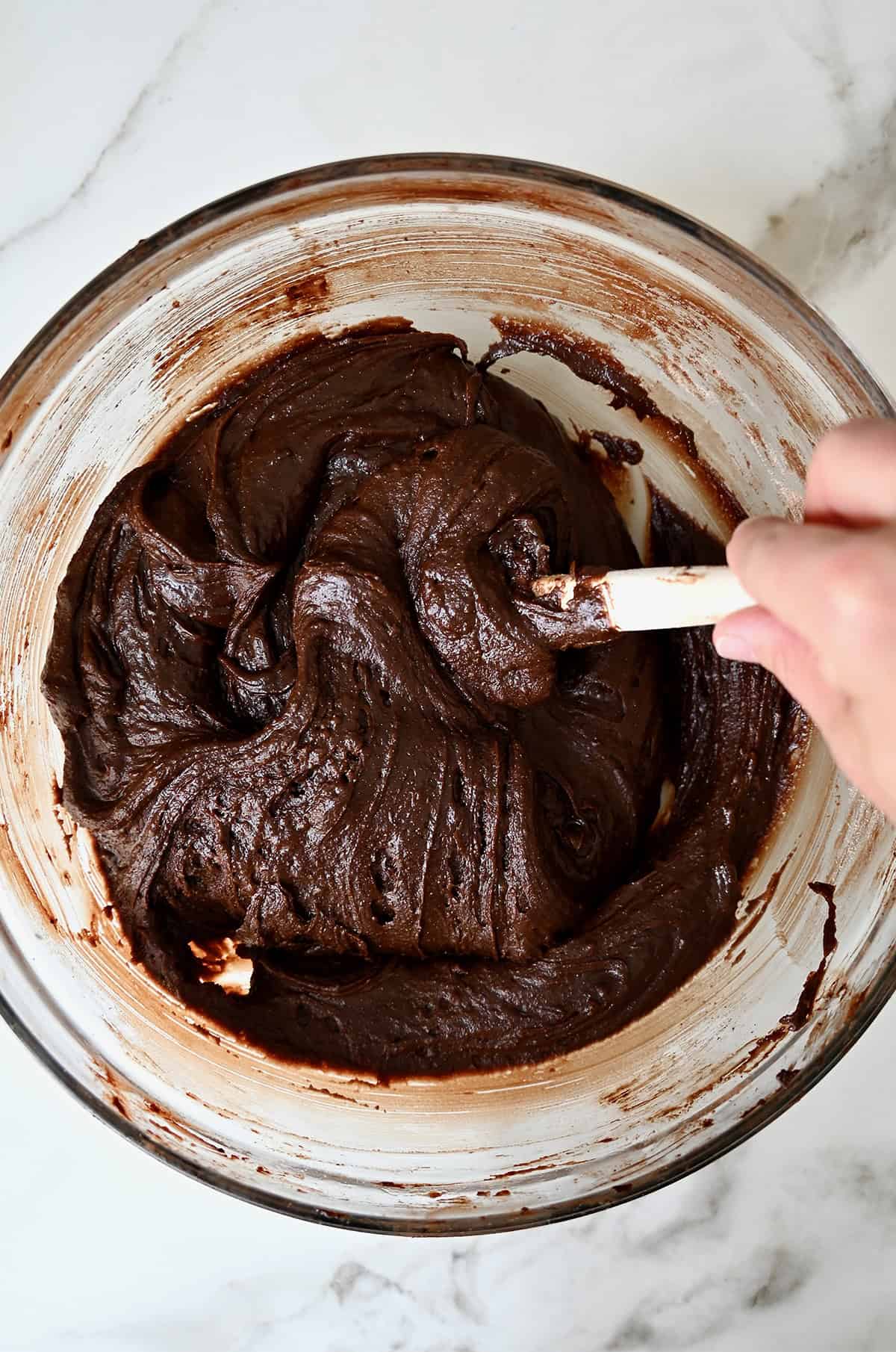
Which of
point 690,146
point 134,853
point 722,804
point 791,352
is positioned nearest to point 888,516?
point 791,352

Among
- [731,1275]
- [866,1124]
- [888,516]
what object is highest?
[888,516]

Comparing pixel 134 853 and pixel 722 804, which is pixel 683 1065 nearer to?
pixel 722 804

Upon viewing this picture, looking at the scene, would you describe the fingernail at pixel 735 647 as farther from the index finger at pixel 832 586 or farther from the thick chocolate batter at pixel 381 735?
the thick chocolate batter at pixel 381 735

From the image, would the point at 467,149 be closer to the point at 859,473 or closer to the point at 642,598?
the point at 642,598

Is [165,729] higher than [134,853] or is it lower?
higher

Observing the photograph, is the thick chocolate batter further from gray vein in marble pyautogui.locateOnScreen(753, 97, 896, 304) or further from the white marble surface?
gray vein in marble pyautogui.locateOnScreen(753, 97, 896, 304)

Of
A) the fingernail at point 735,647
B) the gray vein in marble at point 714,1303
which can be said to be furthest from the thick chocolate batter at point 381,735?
the gray vein in marble at point 714,1303
